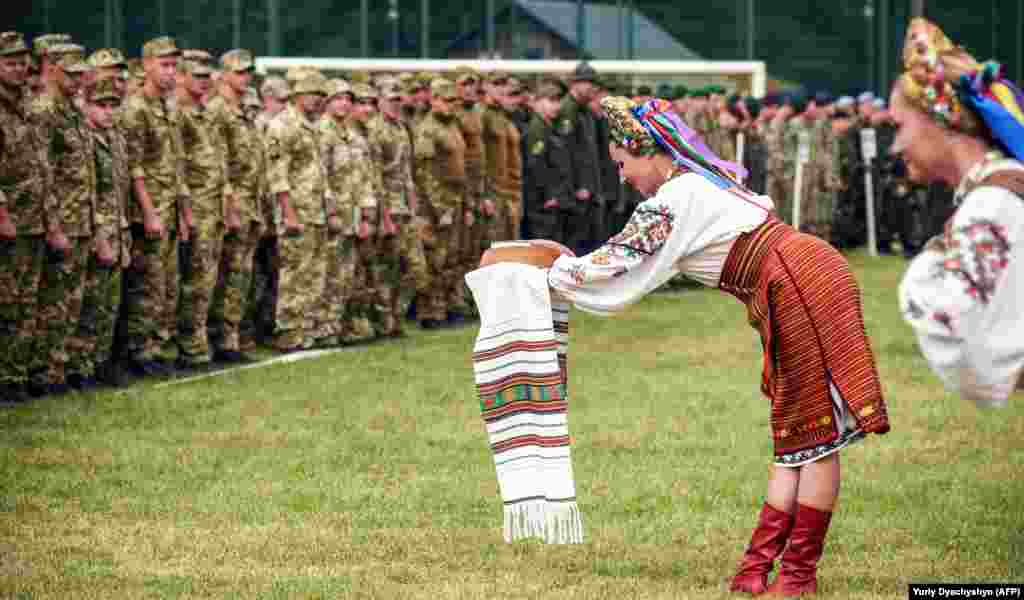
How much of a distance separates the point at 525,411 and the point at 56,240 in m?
6.00

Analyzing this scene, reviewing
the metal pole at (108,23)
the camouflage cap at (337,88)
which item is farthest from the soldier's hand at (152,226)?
the metal pole at (108,23)

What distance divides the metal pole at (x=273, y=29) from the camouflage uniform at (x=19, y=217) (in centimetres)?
1345

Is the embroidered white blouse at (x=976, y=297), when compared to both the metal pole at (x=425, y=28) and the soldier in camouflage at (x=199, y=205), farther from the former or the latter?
the metal pole at (x=425, y=28)

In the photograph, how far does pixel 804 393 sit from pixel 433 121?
11.6 m

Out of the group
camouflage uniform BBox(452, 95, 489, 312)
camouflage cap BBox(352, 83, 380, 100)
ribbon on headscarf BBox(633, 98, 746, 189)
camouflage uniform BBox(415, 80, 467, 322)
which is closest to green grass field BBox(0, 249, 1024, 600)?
ribbon on headscarf BBox(633, 98, 746, 189)

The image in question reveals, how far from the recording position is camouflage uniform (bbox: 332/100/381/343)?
55.0 ft

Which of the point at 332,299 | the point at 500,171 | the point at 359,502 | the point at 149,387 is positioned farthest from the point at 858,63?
the point at 359,502

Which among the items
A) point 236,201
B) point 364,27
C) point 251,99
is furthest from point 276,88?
point 364,27

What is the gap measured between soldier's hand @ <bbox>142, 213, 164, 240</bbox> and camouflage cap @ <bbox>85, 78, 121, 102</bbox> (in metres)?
0.96

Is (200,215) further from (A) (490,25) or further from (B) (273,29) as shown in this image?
(A) (490,25)

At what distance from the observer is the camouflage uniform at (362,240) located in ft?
55.0

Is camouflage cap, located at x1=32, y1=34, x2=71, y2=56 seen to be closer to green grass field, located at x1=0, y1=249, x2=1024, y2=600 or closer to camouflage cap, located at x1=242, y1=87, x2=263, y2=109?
green grass field, located at x1=0, y1=249, x2=1024, y2=600

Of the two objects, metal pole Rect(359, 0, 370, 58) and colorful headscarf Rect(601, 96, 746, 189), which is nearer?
colorful headscarf Rect(601, 96, 746, 189)

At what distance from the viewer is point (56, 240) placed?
1240 centimetres
